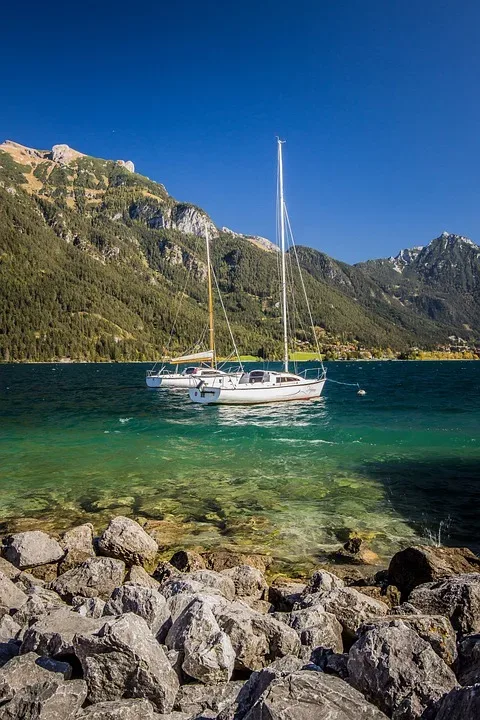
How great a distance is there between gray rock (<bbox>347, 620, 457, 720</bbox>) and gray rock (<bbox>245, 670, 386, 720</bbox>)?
443mm

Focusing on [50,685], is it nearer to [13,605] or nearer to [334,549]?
[13,605]

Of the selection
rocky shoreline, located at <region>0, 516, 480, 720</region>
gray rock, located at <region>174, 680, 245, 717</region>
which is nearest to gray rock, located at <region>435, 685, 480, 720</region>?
rocky shoreline, located at <region>0, 516, 480, 720</region>

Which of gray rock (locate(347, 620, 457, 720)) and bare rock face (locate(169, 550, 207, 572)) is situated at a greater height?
gray rock (locate(347, 620, 457, 720))

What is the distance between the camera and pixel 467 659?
5793mm

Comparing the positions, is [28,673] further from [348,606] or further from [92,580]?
[348,606]

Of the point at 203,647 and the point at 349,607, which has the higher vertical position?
the point at 203,647

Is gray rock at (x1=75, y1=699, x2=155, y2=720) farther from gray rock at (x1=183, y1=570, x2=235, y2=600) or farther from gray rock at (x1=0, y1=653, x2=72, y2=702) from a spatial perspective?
gray rock at (x1=183, y1=570, x2=235, y2=600)

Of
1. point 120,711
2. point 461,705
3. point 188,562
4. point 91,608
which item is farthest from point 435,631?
point 188,562

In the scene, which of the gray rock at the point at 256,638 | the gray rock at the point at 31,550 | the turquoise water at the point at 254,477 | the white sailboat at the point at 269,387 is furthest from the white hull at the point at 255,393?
the gray rock at the point at 256,638

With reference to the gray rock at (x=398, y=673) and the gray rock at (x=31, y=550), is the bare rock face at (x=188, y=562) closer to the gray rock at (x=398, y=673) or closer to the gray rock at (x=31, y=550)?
the gray rock at (x=31, y=550)

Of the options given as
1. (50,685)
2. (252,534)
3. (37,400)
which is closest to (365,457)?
(252,534)

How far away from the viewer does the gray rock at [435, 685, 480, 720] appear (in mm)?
3957

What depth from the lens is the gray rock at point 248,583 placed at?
9.97m

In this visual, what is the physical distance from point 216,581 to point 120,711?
4.47 metres
